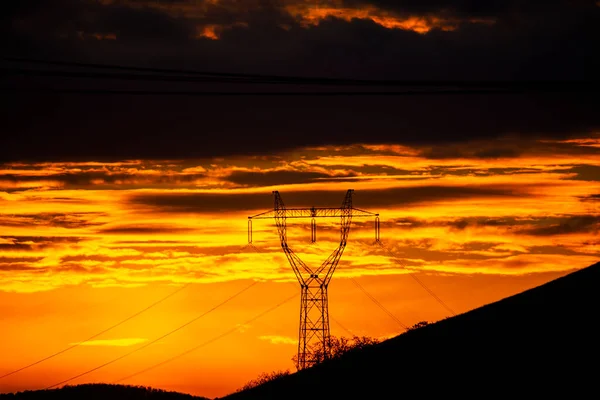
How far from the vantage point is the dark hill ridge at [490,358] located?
50.6m

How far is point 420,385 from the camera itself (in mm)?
53062

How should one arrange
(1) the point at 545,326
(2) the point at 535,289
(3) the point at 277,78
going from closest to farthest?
(3) the point at 277,78
(1) the point at 545,326
(2) the point at 535,289

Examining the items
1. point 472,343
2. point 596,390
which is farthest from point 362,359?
point 596,390

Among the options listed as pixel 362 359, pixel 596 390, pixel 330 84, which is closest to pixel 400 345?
pixel 362 359

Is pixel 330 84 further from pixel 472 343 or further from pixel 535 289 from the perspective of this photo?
pixel 535 289

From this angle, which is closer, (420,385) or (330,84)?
(330,84)

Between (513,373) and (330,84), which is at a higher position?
(330,84)

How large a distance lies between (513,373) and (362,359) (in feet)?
36.3

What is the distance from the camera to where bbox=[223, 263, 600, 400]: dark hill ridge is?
50594 mm

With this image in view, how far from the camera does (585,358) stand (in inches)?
2010

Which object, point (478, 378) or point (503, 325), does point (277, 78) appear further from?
point (503, 325)

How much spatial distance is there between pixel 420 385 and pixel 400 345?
8836 mm

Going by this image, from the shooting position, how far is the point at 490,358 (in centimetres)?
5409

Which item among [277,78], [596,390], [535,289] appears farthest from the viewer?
[535,289]
